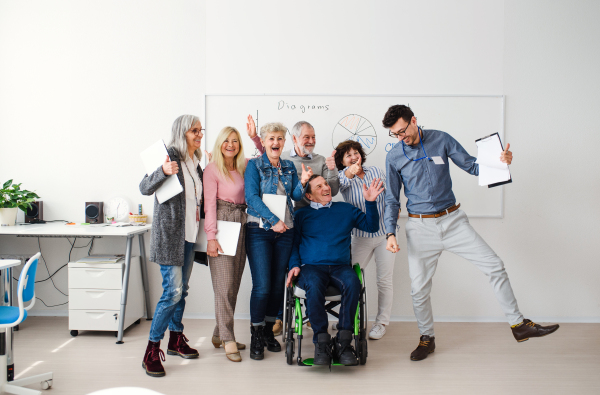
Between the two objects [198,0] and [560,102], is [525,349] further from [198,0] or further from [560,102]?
[198,0]

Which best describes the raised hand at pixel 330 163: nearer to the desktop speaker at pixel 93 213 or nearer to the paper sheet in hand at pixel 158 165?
the paper sheet in hand at pixel 158 165

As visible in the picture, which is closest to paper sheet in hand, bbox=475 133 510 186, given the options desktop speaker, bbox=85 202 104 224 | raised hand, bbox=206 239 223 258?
raised hand, bbox=206 239 223 258

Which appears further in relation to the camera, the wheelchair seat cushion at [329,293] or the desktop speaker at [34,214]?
the desktop speaker at [34,214]

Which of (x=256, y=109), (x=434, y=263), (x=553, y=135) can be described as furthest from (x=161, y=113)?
(x=553, y=135)

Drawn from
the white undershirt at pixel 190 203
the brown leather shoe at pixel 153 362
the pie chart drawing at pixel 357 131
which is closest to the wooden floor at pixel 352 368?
the brown leather shoe at pixel 153 362

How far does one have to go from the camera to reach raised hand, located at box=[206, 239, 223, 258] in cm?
234

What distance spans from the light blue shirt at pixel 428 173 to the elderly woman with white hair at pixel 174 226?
122 centimetres


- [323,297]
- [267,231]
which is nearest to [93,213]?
[267,231]

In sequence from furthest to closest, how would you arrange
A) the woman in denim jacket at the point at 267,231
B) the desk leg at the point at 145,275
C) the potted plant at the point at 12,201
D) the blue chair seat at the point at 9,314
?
the desk leg at the point at 145,275 → the potted plant at the point at 12,201 → the woman in denim jacket at the point at 267,231 → the blue chair seat at the point at 9,314

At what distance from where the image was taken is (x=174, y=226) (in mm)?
2223

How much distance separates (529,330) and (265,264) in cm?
157

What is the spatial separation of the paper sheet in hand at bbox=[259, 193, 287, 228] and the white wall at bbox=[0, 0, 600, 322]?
121 cm

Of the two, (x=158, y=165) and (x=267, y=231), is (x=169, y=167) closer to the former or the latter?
(x=158, y=165)

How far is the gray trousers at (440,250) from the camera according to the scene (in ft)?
7.67
